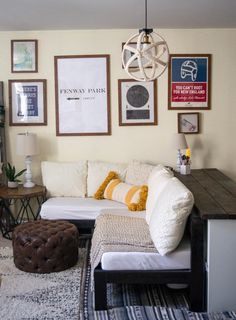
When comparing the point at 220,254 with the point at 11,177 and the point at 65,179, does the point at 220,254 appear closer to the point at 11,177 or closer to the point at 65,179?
the point at 65,179

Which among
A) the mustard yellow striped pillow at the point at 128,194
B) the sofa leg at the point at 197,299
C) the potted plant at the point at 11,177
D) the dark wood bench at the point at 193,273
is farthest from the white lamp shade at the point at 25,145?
the sofa leg at the point at 197,299

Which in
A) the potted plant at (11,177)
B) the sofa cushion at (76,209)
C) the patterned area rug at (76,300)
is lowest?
the patterned area rug at (76,300)

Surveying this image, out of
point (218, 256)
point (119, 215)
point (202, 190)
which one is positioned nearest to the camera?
point (218, 256)

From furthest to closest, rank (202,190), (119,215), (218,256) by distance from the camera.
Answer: (119,215) → (202,190) → (218,256)

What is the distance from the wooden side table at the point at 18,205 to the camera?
3996 mm

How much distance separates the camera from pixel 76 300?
8.89 feet

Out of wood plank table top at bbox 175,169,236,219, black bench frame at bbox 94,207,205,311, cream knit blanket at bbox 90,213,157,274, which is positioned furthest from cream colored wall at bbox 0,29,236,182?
black bench frame at bbox 94,207,205,311

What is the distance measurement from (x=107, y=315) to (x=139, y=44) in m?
1.84

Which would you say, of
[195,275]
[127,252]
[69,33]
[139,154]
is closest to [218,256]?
[195,275]

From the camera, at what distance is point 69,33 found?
4395 millimetres

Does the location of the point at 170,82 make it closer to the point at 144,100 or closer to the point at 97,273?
the point at 144,100

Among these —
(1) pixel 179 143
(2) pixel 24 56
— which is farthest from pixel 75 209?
(2) pixel 24 56

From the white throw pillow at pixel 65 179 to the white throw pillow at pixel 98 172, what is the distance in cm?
7

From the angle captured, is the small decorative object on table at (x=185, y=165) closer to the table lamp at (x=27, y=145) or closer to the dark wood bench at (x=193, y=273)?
the dark wood bench at (x=193, y=273)
